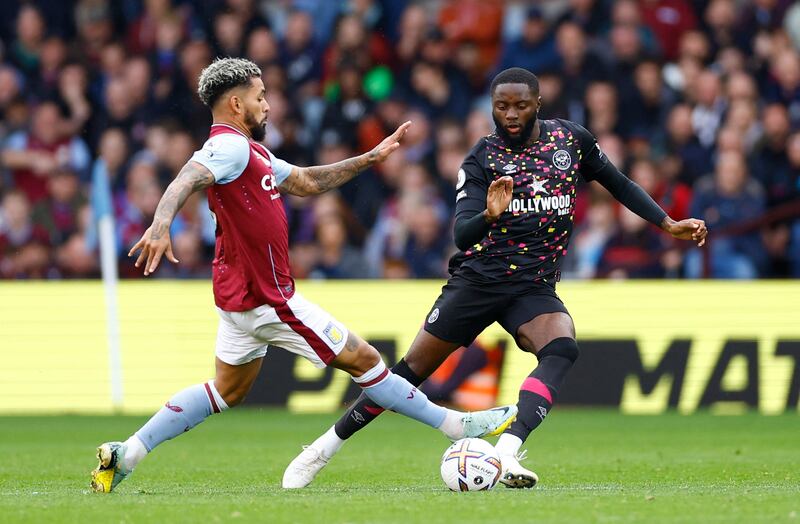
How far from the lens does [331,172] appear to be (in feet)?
28.0

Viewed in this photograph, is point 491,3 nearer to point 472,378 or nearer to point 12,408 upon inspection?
point 472,378

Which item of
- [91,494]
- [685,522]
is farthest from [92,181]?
[685,522]

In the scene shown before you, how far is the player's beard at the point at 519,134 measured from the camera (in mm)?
8359

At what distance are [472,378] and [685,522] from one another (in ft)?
28.7

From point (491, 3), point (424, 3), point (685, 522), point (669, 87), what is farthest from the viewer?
point (424, 3)

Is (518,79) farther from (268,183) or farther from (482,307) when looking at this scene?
(268,183)

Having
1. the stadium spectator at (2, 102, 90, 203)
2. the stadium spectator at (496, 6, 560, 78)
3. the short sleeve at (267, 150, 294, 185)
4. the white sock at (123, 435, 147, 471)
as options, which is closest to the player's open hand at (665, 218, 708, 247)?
the short sleeve at (267, 150, 294, 185)

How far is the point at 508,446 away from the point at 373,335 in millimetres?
7647

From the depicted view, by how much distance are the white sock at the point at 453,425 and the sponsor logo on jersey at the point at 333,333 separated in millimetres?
840

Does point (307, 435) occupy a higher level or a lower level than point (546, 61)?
lower

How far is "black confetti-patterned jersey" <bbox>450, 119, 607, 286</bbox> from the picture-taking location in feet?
27.5

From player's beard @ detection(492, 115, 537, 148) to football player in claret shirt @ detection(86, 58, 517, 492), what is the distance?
130 centimetres

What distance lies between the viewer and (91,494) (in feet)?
25.8

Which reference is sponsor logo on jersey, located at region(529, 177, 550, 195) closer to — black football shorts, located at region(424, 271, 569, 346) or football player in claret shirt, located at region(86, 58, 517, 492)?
→ black football shorts, located at region(424, 271, 569, 346)
